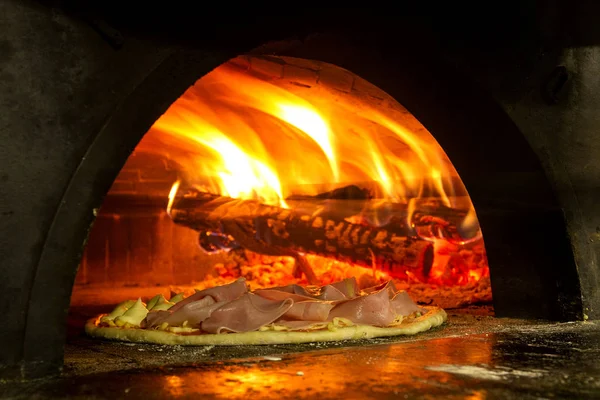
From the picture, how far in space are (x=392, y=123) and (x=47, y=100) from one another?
161 inches

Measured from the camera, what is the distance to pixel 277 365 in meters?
3.16

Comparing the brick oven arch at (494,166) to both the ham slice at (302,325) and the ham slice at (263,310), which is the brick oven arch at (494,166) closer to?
the ham slice at (263,310)

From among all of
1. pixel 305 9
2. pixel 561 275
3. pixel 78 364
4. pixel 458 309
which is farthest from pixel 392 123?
pixel 78 364

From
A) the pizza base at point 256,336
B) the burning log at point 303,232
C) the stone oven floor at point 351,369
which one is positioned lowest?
the stone oven floor at point 351,369

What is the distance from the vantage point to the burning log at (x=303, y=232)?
6.66 metres

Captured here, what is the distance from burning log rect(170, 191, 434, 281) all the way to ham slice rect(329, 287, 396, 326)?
2.27 metres

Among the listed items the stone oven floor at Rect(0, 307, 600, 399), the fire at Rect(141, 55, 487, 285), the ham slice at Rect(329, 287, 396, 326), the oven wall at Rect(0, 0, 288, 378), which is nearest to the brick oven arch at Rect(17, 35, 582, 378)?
the stone oven floor at Rect(0, 307, 600, 399)

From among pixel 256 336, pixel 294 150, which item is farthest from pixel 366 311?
pixel 294 150

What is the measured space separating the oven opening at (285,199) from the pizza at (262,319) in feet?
6.58

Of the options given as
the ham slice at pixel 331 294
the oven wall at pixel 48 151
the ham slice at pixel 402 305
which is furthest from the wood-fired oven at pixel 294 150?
the ham slice at pixel 331 294

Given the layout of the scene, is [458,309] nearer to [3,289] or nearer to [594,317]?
[594,317]

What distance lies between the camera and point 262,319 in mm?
4117

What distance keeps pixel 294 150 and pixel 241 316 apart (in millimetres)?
3653

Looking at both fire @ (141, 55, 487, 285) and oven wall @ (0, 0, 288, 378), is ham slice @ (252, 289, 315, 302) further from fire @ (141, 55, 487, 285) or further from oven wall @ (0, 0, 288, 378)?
fire @ (141, 55, 487, 285)
